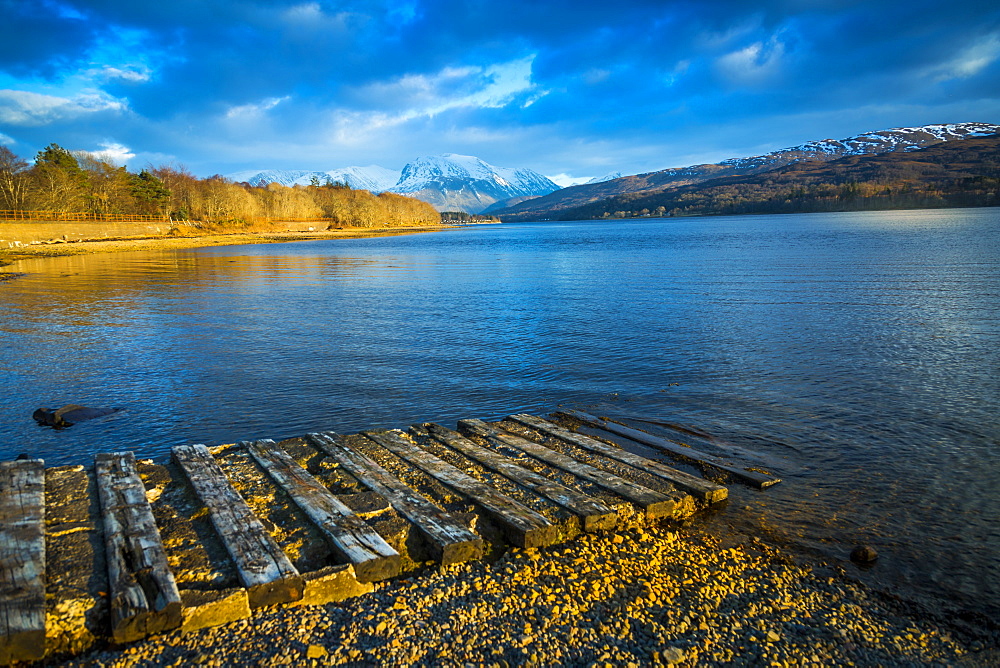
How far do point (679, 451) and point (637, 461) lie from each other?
1.32 metres

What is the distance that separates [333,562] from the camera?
17.0 feet

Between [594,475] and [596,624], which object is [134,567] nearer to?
[596,624]

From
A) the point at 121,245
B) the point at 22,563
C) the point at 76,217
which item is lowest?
the point at 22,563

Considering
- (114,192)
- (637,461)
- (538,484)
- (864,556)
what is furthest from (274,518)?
(114,192)

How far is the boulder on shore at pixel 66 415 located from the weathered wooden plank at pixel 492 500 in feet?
22.3

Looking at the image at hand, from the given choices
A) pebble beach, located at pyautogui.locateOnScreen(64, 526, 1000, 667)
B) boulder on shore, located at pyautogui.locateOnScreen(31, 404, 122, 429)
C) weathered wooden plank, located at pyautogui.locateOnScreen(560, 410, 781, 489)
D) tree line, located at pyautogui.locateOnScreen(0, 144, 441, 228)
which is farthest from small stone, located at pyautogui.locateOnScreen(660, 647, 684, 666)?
tree line, located at pyautogui.locateOnScreen(0, 144, 441, 228)

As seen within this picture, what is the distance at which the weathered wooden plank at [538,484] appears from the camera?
6191 mm

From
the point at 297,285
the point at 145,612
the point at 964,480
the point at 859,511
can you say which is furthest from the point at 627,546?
the point at 297,285

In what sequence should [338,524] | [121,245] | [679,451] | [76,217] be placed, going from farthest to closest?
[76,217], [121,245], [679,451], [338,524]

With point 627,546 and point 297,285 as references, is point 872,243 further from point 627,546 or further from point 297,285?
point 627,546

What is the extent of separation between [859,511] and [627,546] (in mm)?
3395

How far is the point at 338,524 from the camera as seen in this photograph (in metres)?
5.63

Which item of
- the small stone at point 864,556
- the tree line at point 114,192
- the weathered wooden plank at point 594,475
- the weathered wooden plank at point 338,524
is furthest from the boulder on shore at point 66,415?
the tree line at point 114,192

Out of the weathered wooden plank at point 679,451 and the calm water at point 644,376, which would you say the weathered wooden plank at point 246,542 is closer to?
the calm water at point 644,376
